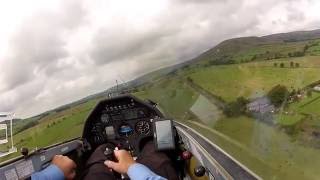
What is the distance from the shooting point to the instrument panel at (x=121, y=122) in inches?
190

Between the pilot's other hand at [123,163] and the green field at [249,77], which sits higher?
the pilot's other hand at [123,163]

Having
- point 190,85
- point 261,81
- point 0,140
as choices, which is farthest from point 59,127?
point 261,81

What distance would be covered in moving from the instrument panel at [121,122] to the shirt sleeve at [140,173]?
2.65 metres

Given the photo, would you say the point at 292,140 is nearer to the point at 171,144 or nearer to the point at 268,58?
the point at 268,58

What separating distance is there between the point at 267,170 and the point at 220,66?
1031cm

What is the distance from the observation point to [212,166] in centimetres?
309

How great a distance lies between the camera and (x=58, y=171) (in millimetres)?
2363

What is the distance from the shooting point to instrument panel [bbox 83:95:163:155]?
4832mm

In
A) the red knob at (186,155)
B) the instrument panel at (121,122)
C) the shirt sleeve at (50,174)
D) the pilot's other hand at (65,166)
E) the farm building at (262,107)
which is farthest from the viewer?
the farm building at (262,107)

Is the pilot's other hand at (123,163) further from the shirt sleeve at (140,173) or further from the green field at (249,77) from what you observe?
the green field at (249,77)

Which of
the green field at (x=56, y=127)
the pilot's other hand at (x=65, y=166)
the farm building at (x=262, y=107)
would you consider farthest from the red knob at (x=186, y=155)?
the farm building at (x=262, y=107)

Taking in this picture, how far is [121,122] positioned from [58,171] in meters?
2.77

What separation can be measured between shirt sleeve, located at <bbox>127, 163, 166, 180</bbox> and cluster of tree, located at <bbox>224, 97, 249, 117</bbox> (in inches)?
615

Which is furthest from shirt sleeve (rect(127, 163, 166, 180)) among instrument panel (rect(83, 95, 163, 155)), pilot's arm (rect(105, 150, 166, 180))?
instrument panel (rect(83, 95, 163, 155))
